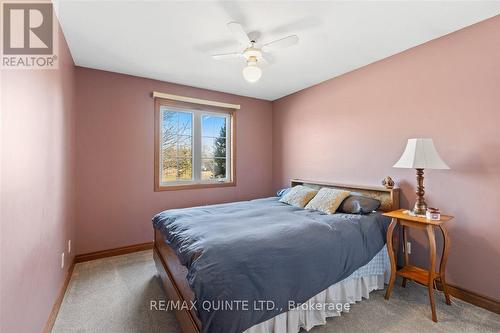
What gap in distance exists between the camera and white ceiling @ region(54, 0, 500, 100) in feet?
6.29

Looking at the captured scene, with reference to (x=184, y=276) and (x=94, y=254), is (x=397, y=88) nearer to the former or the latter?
(x=184, y=276)

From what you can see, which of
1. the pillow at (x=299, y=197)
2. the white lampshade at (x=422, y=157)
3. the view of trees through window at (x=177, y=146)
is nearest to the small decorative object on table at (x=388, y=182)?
the white lampshade at (x=422, y=157)

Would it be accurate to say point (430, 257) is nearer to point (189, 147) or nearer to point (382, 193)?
point (382, 193)

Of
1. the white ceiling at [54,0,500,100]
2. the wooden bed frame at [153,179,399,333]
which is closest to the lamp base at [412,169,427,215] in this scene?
the wooden bed frame at [153,179,399,333]

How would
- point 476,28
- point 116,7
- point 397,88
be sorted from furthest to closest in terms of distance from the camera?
point 397,88
point 476,28
point 116,7

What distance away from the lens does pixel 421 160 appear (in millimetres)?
2141

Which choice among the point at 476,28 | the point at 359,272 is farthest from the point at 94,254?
the point at 476,28

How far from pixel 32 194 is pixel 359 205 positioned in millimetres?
2799

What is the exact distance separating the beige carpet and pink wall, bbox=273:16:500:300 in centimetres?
39

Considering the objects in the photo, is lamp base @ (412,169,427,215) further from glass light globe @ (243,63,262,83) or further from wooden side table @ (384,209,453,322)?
glass light globe @ (243,63,262,83)

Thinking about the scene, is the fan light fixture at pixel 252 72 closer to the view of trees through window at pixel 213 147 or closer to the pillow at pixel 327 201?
the pillow at pixel 327 201

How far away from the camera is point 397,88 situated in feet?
9.02

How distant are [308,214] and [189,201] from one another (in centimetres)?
207

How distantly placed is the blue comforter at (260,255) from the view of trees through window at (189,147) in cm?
142
